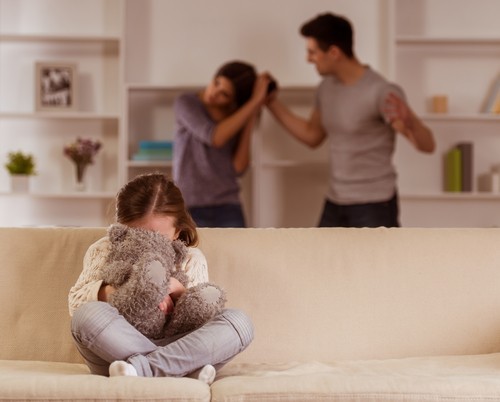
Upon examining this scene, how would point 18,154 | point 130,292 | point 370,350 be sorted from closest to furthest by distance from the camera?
point 130,292 < point 370,350 < point 18,154

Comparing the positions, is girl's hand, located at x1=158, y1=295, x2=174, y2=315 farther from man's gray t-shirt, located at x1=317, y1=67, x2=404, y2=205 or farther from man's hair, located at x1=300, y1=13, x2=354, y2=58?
man's hair, located at x1=300, y1=13, x2=354, y2=58

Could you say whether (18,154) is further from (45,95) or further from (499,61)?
(499,61)

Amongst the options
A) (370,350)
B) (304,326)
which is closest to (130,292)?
(304,326)

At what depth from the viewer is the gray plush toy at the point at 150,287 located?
196 cm

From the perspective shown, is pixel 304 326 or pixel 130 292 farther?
pixel 304 326

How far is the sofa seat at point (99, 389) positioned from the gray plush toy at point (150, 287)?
0.78ft

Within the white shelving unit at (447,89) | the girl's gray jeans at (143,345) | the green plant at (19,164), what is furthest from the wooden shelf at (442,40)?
the girl's gray jeans at (143,345)

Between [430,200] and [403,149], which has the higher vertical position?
[403,149]

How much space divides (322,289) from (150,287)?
2.04 feet

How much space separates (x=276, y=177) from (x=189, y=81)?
0.70m

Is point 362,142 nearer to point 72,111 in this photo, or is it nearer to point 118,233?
point 72,111

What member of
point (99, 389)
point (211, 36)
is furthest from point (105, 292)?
point (211, 36)

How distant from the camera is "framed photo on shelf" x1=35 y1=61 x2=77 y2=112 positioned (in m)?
4.48

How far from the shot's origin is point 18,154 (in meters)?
4.41
